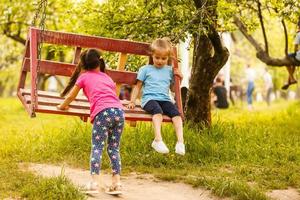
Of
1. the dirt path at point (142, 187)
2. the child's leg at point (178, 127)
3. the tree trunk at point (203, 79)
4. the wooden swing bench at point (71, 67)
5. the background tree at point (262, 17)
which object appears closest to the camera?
the dirt path at point (142, 187)

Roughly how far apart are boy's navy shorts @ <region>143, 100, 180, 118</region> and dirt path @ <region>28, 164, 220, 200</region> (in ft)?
2.83

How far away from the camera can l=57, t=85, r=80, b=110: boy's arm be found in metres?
6.88

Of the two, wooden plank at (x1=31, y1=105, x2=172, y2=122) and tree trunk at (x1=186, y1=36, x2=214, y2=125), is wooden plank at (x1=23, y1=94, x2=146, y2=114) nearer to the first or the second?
wooden plank at (x1=31, y1=105, x2=172, y2=122)

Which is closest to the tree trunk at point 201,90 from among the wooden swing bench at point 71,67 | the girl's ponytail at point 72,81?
the wooden swing bench at point 71,67

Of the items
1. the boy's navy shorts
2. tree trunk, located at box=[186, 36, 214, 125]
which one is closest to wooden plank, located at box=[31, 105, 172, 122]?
the boy's navy shorts

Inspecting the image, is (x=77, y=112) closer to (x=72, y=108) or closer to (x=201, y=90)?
(x=72, y=108)

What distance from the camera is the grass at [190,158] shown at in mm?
7324

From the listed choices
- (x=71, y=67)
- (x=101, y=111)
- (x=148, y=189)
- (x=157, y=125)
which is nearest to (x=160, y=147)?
(x=157, y=125)

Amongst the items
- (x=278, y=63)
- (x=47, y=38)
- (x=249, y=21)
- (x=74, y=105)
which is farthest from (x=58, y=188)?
(x=278, y=63)

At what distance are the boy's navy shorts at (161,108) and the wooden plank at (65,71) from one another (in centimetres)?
59

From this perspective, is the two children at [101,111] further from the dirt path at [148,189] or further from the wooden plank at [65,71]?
the wooden plank at [65,71]

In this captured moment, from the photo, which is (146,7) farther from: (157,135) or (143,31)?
(157,135)

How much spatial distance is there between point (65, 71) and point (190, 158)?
2176 millimetres

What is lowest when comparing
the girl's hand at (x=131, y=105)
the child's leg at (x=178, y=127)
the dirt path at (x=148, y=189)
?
the dirt path at (x=148, y=189)
